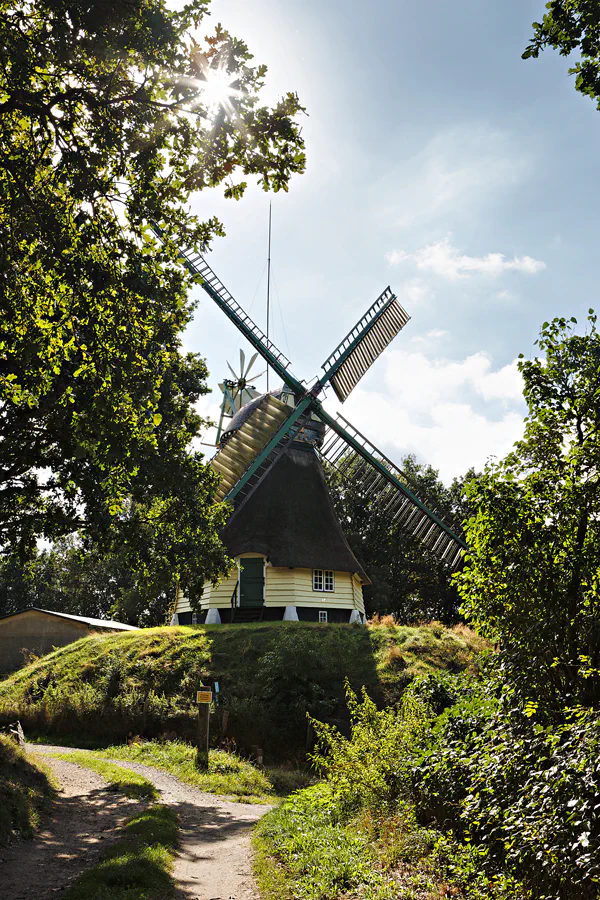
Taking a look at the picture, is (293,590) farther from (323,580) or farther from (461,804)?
(461,804)

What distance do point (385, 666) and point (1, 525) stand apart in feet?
44.9

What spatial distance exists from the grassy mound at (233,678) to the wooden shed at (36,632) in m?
7.97

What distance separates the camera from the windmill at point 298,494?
90.2ft

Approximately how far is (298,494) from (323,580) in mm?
4288

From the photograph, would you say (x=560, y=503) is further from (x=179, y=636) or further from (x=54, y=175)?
(x=179, y=636)

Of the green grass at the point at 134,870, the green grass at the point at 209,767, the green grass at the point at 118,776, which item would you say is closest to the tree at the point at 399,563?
the green grass at the point at 209,767

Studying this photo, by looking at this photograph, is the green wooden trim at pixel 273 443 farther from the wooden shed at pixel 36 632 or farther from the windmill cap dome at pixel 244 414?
the wooden shed at pixel 36 632

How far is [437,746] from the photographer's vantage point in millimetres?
8141

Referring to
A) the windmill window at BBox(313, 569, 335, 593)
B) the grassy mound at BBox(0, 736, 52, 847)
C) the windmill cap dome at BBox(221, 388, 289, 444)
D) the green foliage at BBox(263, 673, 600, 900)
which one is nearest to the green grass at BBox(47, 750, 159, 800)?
the grassy mound at BBox(0, 736, 52, 847)

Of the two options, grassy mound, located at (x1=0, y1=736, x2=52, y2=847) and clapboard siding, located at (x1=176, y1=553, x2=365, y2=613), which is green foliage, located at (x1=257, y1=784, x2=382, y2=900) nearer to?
grassy mound, located at (x1=0, y1=736, x2=52, y2=847)

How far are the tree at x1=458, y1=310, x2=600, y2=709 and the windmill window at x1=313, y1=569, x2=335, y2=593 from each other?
2099 cm

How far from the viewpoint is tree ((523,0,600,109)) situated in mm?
6062

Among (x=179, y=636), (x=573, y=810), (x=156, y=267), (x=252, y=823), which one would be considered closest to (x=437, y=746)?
(x=573, y=810)

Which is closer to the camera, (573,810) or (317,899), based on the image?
(573,810)
